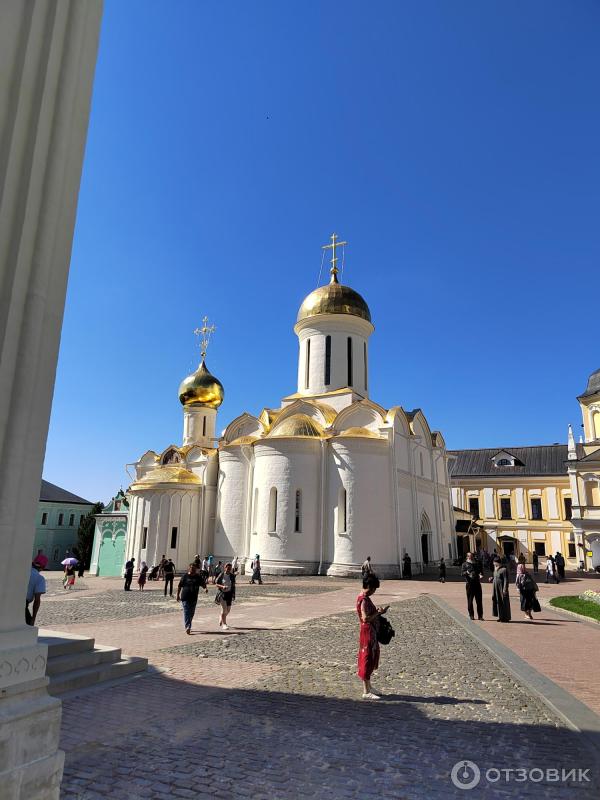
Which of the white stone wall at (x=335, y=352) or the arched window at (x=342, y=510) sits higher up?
the white stone wall at (x=335, y=352)

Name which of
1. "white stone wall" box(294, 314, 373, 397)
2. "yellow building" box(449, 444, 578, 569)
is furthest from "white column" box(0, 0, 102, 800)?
"yellow building" box(449, 444, 578, 569)

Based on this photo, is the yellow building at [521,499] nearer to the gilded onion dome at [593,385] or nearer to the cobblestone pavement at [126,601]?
the gilded onion dome at [593,385]

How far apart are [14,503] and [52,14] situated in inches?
146

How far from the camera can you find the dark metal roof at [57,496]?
52350 mm

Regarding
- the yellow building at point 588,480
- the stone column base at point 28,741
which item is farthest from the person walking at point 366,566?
the stone column base at point 28,741

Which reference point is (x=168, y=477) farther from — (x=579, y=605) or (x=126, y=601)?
(x=579, y=605)

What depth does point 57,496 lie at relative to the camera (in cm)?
5353

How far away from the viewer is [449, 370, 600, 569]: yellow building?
36.6 m

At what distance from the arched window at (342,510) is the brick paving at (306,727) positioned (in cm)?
1563

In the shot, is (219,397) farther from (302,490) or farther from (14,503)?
(14,503)

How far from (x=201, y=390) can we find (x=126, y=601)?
2099cm

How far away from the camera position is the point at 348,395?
29.8 m

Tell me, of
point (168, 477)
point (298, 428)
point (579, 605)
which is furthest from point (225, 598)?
point (168, 477)

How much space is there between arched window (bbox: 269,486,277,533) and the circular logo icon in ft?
71.2
